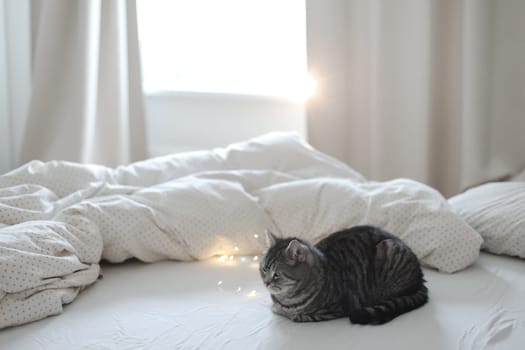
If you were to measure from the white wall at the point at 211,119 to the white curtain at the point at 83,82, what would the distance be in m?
0.20

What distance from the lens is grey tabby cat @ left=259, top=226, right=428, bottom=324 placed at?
1.88 metres

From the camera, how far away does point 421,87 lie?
3033 millimetres

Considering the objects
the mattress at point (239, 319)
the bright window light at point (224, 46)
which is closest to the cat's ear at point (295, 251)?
the mattress at point (239, 319)

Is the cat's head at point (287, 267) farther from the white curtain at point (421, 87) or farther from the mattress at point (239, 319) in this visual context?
the white curtain at point (421, 87)

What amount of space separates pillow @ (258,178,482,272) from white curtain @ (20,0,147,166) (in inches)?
51.9

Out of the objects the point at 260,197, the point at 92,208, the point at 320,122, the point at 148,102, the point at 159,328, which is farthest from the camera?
the point at 148,102

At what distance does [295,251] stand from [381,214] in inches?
20.3

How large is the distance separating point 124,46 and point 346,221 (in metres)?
1.69

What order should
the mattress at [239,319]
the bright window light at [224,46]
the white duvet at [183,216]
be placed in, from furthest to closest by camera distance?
the bright window light at [224,46]
the white duvet at [183,216]
the mattress at [239,319]

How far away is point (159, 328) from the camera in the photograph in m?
1.88

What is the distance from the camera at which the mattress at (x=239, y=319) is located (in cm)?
179

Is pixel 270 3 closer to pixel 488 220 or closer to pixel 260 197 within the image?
pixel 260 197

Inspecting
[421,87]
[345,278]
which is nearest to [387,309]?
[345,278]

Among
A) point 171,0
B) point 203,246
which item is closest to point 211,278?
point 203,246
